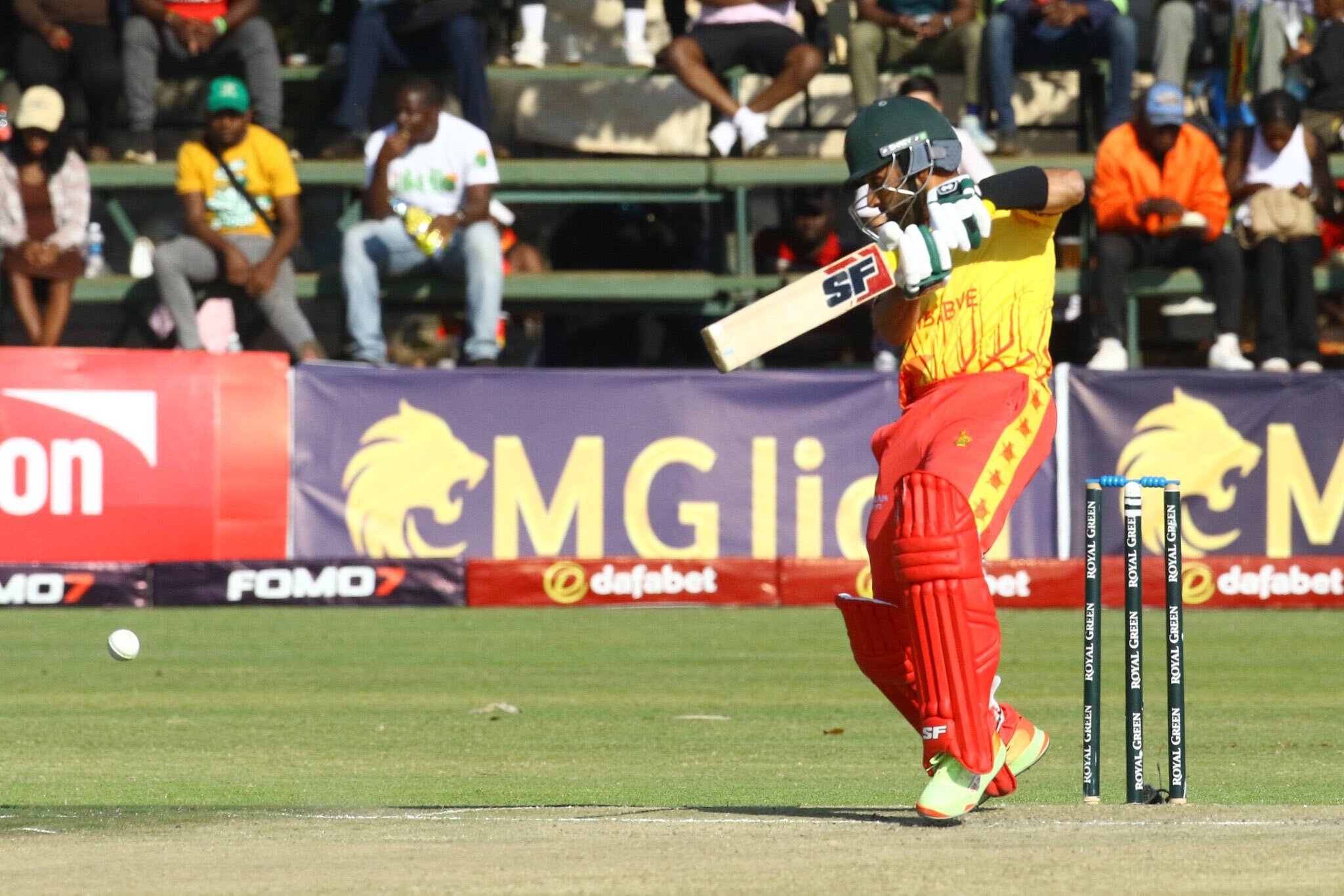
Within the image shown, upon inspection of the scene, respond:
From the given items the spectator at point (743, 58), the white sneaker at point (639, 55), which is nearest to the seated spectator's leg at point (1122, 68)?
the spectator at point (743, 58)

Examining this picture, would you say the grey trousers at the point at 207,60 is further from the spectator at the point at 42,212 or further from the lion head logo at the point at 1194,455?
the lion head logo at the point at 1194,455

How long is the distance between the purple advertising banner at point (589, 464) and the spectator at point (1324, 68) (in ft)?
13.8

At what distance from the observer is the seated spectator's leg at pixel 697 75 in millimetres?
14969

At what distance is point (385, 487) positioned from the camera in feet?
43.4

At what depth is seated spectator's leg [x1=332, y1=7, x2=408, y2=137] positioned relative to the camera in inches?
588

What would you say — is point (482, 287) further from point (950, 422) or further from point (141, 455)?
point (950, 422)

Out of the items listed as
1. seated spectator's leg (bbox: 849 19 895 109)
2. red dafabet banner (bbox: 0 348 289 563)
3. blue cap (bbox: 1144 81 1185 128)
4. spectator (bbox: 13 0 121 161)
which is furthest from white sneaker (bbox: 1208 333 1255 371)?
spectator (bbox: 13 0 121 161)

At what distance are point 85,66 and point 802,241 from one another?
5573 mm

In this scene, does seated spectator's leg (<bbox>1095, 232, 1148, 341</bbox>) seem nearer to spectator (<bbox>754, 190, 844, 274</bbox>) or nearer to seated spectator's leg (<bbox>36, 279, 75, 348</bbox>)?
spectator (<bbox>754, 190, 844, 274</bbox>)

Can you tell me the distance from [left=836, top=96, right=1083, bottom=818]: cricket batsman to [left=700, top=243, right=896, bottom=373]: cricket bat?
0.22 feet

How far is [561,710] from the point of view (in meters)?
8.77

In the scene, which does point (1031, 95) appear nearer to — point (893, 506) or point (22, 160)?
point (22, 160)

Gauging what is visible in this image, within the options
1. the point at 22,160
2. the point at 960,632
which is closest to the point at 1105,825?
the point at 960,632

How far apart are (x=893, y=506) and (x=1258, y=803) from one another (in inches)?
66.0
